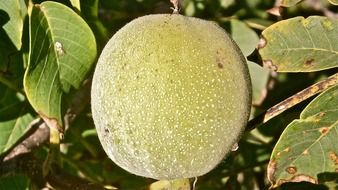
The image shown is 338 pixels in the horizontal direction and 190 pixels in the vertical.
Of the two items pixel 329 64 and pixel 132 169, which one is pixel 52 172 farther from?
pixel 329 64

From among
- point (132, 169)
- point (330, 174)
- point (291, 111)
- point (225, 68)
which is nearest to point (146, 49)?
point (225, 68)

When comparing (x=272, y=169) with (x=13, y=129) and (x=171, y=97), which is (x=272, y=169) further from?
(x=13, y=129)

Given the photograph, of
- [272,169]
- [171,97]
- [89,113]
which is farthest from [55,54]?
[89,113]

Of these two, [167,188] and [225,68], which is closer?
[225,68]

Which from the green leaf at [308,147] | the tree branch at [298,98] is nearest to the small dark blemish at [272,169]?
the green leaf at [308,147]

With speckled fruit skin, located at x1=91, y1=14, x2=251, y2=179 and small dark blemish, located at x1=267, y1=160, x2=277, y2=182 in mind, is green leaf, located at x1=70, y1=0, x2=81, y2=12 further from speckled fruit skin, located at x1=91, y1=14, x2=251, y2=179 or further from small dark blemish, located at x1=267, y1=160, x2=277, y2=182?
small dark blemish, located at x1=267, y1=160, x2=277, y2=182

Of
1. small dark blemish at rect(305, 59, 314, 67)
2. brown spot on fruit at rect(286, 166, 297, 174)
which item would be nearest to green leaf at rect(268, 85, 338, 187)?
brown spot on fruit at rect(286, 166, 297, 174)
